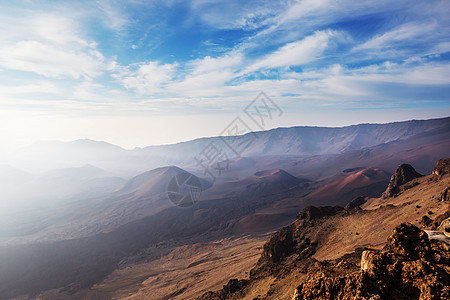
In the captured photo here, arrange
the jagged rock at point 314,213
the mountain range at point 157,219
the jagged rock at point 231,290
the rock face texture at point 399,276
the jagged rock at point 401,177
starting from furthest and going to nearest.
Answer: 1. the mountain range at point 157,219
2. the jagged rock at point 401,177
3. the jagged rock at point 314,213
4. the jagged rock at point 231,290
5. the rock face texture at point 399,276

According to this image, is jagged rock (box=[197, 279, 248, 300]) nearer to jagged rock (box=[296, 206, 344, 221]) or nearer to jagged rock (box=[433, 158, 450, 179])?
jagged rock (box=[296, 206, 344, 221])

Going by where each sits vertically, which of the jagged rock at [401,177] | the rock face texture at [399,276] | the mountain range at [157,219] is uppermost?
the rock face texture at [399,276]

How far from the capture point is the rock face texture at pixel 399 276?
466cm

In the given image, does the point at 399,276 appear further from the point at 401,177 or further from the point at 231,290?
the point at 401,177

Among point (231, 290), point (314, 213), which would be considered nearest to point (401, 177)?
point (314, 213)

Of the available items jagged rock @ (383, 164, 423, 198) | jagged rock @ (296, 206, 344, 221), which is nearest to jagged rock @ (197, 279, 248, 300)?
jagged rock @ (296, 206, 344, 221)

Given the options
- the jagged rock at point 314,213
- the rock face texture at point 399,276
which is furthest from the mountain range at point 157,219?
the rock face texture at point 399,276

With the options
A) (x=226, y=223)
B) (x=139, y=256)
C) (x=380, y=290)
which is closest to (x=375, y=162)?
(x=226, y=223)

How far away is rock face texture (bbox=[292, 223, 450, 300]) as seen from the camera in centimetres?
466

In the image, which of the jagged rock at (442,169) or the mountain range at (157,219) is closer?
the jagged rock at (442,169)

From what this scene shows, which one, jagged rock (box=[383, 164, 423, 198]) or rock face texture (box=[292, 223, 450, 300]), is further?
jagged rock (box=[383, 164, 423, 198])

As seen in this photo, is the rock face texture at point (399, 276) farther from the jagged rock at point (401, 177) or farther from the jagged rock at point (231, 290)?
the jagged rock at point (401, 177)

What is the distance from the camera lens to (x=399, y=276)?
16.5 ft

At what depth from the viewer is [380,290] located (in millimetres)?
4820
